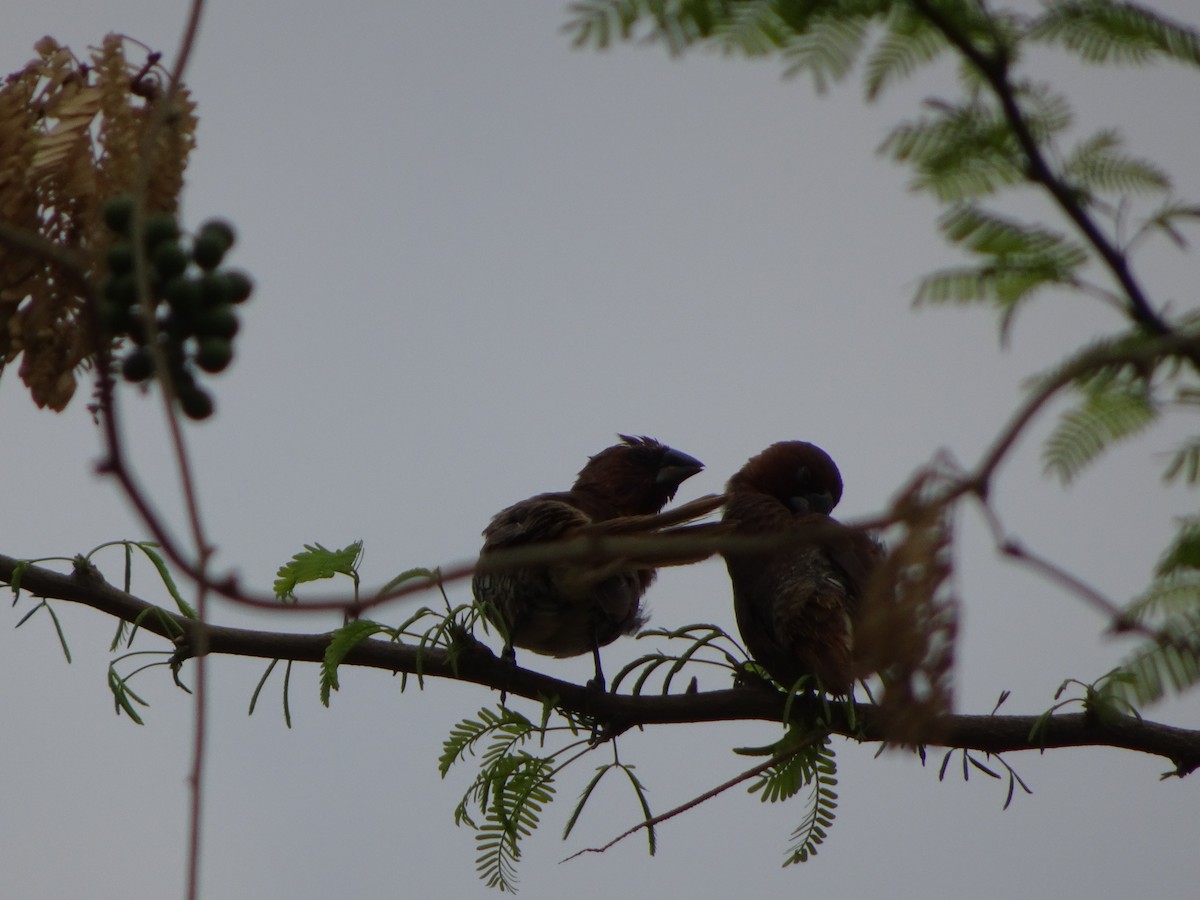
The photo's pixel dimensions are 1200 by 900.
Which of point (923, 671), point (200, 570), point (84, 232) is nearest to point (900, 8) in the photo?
point (923, 671)

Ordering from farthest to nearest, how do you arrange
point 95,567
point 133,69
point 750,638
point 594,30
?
1. point 750,638
2. point 95,567
3. point 133,69
4. point 594,30

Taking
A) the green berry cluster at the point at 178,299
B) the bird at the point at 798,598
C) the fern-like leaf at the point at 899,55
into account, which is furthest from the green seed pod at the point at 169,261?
the bird at the point at 798,598

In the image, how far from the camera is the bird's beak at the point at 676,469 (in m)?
5.16

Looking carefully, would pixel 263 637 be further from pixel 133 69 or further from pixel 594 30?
pixel 594 30

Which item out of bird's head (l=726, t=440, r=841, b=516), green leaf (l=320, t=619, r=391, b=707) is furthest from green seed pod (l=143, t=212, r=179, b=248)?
bird's head (l=726, t=440, r=841, b=516)

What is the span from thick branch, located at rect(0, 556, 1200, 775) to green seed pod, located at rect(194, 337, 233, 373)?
1.38m

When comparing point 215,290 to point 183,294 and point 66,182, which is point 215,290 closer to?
point 183,294

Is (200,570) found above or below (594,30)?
below

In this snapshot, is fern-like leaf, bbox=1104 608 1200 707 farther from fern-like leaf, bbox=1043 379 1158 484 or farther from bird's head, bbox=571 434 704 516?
bird's head, bbox=571 434 704 516

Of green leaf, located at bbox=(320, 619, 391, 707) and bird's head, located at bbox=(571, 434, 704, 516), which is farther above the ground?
bird's head, located at bbox=(571, 434, 704, 516)

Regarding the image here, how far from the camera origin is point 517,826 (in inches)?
115

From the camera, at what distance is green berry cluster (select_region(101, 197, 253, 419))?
56.2 inches

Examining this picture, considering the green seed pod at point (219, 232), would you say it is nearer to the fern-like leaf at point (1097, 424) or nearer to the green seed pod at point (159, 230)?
the green seed pod at point (159, 230)

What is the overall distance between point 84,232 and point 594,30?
1002mm
